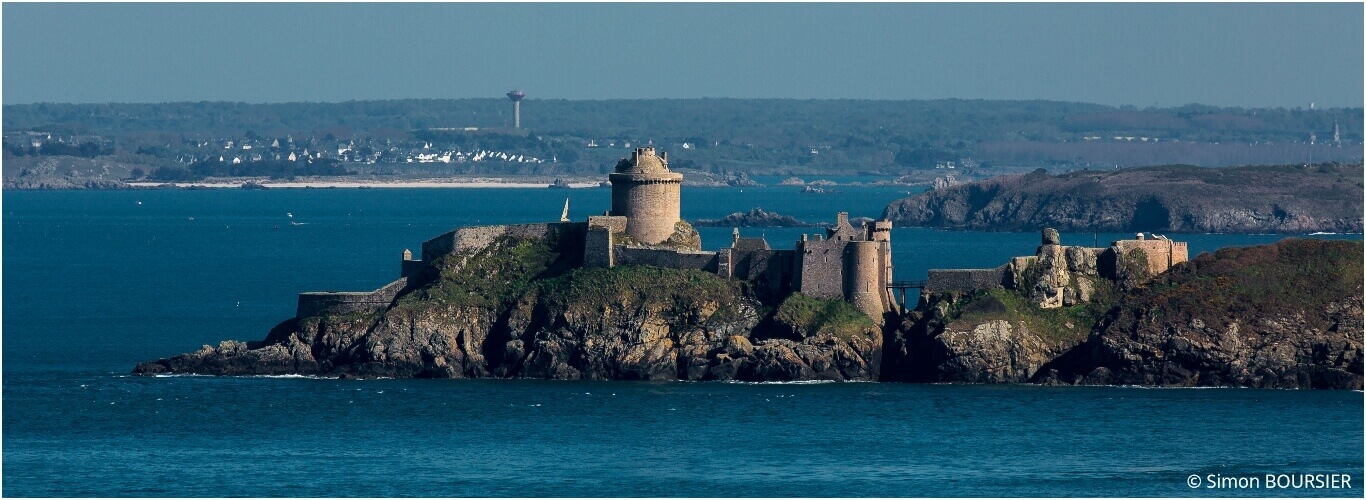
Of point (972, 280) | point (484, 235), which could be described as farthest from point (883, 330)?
point (484, 235)

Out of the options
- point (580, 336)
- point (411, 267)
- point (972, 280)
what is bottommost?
point (580, 336)

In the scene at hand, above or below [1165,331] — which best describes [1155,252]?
above

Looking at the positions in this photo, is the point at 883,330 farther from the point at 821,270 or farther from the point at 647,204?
the point at 647,204

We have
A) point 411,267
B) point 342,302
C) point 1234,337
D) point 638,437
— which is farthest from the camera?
point 411,267

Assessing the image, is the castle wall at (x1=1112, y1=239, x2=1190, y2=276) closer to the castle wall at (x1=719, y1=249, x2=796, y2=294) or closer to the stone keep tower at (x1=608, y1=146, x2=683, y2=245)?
the castle wall at (x1=719, y1=249, x2=796, y2=294)

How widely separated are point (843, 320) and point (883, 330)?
4.91 ft

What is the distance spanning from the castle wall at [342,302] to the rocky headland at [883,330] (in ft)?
1.19

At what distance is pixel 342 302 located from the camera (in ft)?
280

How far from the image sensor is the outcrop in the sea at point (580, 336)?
270 ft

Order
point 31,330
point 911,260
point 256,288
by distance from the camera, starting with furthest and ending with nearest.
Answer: point 911,260
point 256,288
point 31,330

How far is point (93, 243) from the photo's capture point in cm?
17050

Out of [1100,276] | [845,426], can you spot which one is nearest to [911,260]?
[1100,276]

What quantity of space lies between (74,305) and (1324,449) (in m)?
58.5

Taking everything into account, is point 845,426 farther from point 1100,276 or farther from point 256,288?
point 256,288
